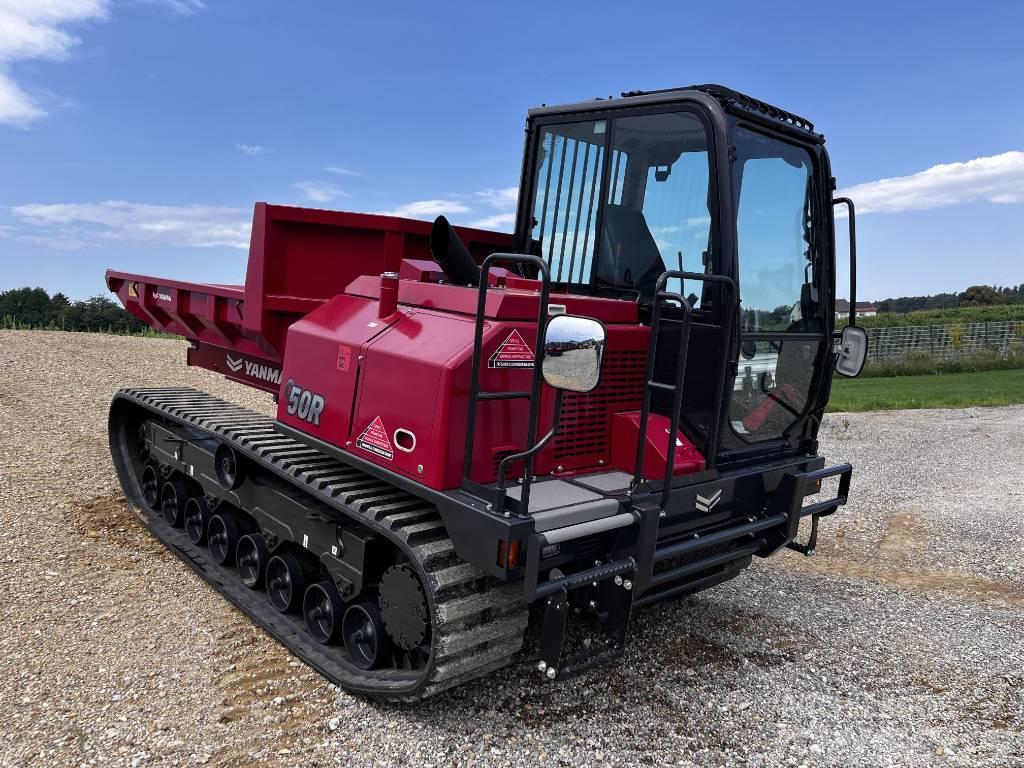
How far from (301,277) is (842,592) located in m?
4.61

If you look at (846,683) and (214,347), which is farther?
(214,347)

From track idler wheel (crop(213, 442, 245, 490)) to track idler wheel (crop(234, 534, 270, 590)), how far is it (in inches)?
15.2

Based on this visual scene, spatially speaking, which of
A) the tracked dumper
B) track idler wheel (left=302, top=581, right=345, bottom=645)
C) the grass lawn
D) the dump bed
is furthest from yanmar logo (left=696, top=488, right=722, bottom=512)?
the grass lawn

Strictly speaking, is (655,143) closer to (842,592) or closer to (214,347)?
(842,592)

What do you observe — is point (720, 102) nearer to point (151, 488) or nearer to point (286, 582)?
point (286, 582)

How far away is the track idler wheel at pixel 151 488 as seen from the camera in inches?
265

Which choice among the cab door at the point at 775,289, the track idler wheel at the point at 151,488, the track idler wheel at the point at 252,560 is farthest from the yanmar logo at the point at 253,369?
the cab door at the point at 775,289

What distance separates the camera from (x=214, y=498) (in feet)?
18.9

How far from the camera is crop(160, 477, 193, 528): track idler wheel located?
6301mm

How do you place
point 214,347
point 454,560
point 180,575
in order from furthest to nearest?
1. point 214,347
2. point 180,575
3. point 454,560

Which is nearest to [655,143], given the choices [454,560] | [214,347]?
[454,560]

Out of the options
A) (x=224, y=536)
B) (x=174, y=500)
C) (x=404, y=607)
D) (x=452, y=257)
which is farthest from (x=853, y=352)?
(x=174, y=500)

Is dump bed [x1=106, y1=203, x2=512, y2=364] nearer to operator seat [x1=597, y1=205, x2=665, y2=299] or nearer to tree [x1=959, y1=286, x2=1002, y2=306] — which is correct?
operator seat [x1=597, y1=205, x2=665, y2=299]

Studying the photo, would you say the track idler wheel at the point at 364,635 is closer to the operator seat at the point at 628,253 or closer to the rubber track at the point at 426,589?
the rubber track at the point at 426,589
